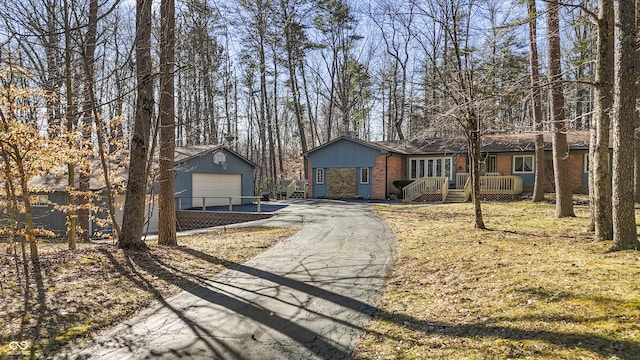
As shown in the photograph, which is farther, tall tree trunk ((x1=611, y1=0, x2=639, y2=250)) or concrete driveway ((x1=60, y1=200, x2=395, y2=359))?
tall tree trunk ((x1=611, y1=0, x2=639, y2=250))

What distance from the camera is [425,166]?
2417 centimetres

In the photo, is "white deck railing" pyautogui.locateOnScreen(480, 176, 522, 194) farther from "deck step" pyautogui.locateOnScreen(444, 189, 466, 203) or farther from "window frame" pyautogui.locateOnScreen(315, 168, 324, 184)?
"window frame" pyautogui.locateOnScreen(315, 168, 324, 184)

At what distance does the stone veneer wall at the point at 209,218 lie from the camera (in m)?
15.7


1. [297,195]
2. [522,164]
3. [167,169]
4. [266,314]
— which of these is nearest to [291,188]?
[297,195]

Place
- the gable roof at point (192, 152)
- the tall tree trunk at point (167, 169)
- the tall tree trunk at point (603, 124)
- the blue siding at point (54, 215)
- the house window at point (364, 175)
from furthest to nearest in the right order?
1. the house window at point (364, 175)
2. the gable roof at point (192, 152)
3. the blue siding at point (54, 215)
4. the tall tree trunk at point (167, 169)
5. the tall tree trunk at point (603, 124)

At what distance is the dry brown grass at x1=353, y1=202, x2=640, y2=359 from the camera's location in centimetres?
325

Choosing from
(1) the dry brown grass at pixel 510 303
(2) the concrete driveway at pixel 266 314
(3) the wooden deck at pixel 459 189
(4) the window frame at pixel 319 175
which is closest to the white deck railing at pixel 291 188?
(4) the window frame at pixel 319 175

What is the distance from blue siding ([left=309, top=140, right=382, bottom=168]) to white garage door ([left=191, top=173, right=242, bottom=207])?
546 centimetres

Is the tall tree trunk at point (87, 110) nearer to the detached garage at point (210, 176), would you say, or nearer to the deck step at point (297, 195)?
the detached garage at point (210, 176)

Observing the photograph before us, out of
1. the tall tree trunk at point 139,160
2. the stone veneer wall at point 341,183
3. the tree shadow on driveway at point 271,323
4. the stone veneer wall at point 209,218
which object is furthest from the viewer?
the stone veneer wall at point 341,183

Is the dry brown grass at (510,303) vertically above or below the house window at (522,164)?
below

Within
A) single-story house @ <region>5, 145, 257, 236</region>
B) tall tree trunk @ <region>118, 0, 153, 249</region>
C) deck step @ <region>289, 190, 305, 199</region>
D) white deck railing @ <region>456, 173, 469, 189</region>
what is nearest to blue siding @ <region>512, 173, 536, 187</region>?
white deck railing @ <region>456, 173, 469, 189</region>

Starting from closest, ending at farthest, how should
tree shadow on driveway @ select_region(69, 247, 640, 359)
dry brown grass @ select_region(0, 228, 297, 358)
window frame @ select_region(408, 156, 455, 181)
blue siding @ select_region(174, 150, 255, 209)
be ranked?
tree shadow on driveway @ select_region(69, 247, 640, 359) → dry brown grass @ select_region(0, 228, 297, 358) → blue siding @ select_region(174, 150, 255, 209) → window frame @ select_region(408, 156, 455, 181)

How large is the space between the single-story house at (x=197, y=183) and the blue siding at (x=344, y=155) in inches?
179
